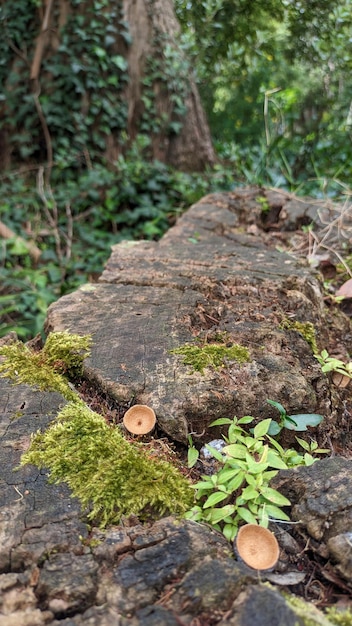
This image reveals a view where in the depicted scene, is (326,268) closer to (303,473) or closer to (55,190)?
(303,473)

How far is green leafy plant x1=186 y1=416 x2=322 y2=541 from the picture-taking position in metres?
1.34

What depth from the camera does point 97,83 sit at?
17.9ft

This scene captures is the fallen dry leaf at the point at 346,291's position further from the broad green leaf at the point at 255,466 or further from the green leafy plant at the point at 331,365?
the broad green leaf at the point at 255,466

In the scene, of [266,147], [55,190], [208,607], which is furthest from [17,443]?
[55,190]

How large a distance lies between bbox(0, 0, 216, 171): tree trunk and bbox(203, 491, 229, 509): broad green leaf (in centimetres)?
505

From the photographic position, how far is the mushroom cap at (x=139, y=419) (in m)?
1.62

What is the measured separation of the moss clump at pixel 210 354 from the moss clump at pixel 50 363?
0.40 m

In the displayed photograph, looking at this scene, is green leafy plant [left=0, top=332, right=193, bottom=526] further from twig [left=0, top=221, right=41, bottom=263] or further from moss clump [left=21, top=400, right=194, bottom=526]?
twig [left=0, top=221, right=41, bottom=263]

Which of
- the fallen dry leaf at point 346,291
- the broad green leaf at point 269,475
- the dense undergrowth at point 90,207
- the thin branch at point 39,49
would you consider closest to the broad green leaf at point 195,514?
the broad green leaf at point 269,475

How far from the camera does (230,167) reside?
6.12 metres

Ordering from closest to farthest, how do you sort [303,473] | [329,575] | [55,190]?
1. [329,575]
2. [303,473]
3. [55,190]

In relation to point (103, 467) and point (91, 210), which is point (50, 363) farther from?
point (91, 210)

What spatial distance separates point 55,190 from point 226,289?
402 centimetres

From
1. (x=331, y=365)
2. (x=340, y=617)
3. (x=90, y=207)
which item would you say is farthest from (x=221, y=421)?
(x=90, y=207)
